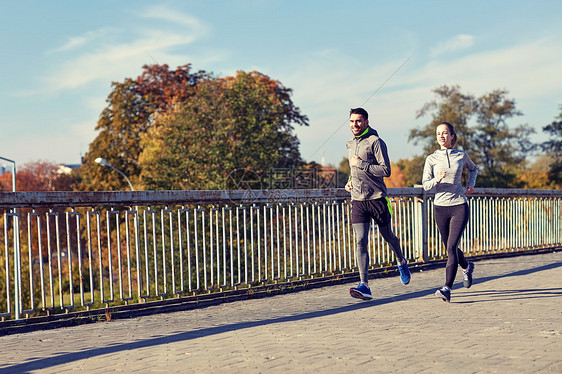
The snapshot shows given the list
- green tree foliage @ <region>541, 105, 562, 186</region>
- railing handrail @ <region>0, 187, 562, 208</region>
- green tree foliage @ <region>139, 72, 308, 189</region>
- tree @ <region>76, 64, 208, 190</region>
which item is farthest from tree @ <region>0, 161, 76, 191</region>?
railing handrail @ <region>0, 187, 562, 208</region>

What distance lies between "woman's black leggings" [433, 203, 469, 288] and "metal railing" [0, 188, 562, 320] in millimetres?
2091

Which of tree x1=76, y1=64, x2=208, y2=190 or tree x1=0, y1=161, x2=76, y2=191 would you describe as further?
tree x1=0, y1=161, x2=76, y2=191

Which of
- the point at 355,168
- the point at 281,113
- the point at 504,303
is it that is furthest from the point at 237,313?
the point at 281,113

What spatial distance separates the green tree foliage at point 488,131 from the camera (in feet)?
209

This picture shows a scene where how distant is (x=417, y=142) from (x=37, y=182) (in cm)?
3822

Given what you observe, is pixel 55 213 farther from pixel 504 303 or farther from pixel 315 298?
pixel 504 303

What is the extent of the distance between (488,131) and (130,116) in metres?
36.4

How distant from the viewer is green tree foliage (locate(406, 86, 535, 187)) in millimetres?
63719

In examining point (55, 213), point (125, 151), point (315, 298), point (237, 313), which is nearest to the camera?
point (55, 213)

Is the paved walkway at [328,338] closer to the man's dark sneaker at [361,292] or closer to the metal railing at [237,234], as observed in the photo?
the man's dark sneaker at [361,292]

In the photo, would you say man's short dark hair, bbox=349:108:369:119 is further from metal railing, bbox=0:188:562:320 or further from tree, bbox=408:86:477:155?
tree, bbox=408:86:477:155

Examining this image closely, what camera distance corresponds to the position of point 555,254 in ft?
42.8

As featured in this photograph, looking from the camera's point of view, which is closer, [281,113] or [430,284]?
[430,284]

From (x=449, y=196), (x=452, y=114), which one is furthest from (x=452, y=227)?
(x=452, y=114)
